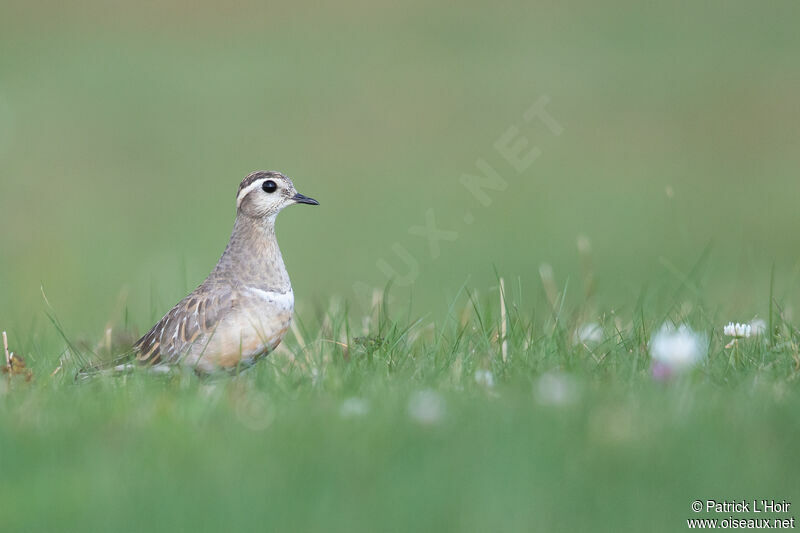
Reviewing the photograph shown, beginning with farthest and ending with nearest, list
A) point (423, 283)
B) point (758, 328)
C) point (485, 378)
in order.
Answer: point (423, 283)
point (758, 328)
point (485, 378)

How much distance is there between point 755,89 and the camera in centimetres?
2314

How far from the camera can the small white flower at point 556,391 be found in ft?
17.0

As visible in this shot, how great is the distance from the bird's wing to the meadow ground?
510 mm

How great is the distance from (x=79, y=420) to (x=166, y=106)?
1860 cm

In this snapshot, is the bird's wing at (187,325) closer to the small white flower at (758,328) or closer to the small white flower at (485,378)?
the small white flower at (485,378)

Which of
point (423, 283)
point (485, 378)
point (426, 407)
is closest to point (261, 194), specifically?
point (485, 378)

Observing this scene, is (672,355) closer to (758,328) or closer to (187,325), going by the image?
(758,328)

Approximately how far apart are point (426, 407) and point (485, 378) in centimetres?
90

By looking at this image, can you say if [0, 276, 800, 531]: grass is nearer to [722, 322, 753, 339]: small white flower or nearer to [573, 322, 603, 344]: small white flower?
[722, 322, 753, 339]: small white flower

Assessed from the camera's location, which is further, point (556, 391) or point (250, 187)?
point (250, 187)

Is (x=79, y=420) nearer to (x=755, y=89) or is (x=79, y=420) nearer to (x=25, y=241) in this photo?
(x=25, y=241)

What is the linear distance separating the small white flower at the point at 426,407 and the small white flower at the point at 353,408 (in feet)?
0.70

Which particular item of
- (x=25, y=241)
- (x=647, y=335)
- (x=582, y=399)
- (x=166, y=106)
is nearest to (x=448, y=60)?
(x=166, y=106)

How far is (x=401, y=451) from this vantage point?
4832mm
